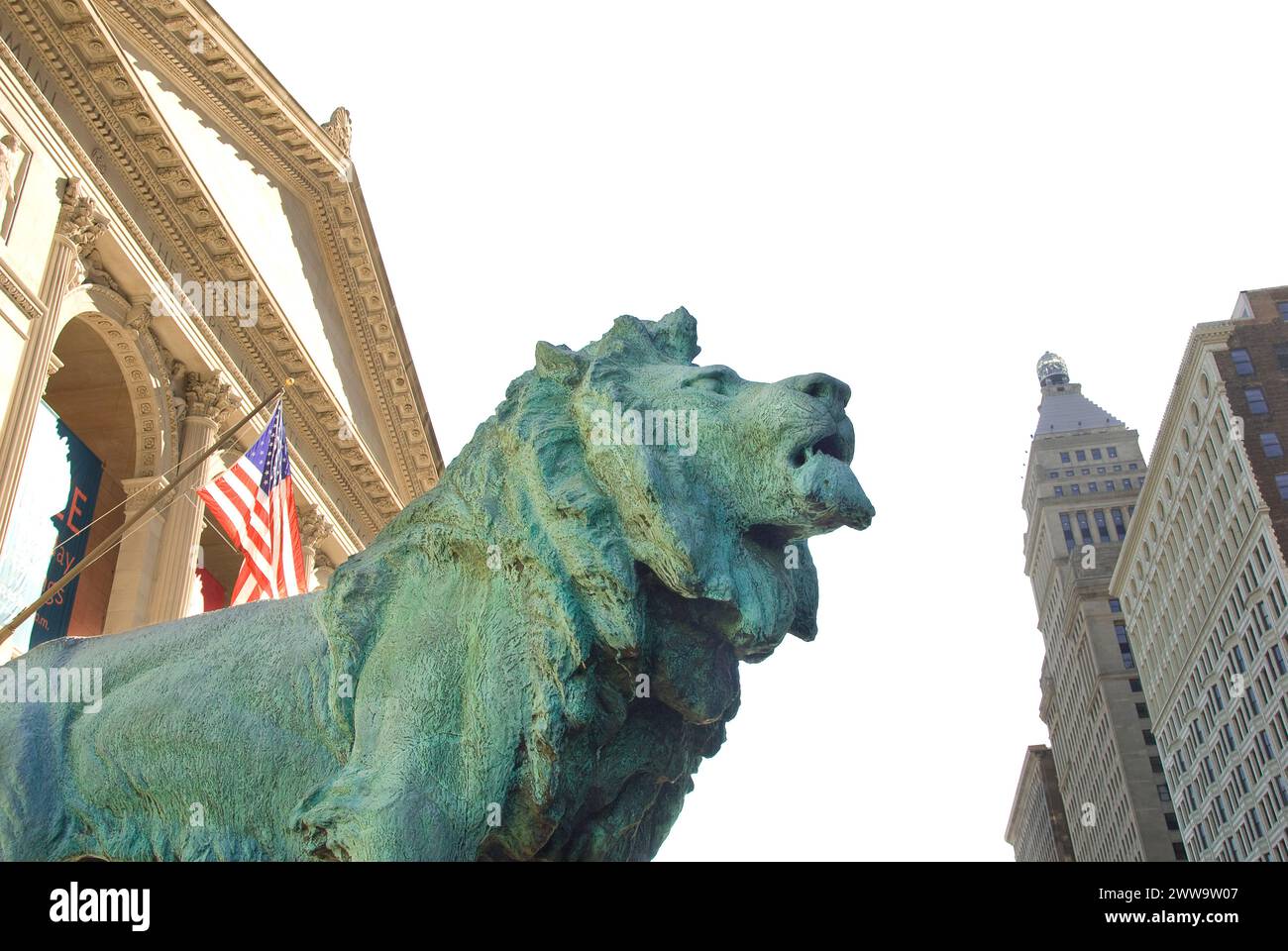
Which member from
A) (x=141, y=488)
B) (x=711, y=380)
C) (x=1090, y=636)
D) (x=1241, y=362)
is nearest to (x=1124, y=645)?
(x=1090, y=636)

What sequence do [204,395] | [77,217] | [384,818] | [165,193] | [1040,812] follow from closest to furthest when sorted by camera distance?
[384,818] < [77,217] < [165,193] < [204,395] < [1040,812]

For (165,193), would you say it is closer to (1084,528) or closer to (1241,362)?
(1241,362)

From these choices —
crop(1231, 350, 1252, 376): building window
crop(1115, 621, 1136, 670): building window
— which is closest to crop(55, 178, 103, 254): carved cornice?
crop(1231, 350, 1252, 376): building window

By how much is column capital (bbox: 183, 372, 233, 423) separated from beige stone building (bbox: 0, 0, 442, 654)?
3cm

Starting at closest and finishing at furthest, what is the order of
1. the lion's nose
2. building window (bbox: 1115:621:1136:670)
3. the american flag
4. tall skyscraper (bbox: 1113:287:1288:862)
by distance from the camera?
the lion's nose, the american flag, tall skyscraper (bbox: 1113:287:1288:862), building window (bbox: 1115:621:1136:670)

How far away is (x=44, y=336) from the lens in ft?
52.2

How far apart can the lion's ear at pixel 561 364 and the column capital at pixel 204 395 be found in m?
19.8

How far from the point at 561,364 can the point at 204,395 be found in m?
19.9

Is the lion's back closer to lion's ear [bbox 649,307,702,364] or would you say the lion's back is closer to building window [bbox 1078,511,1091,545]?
lion's ear [bbox 649,307,702,364]

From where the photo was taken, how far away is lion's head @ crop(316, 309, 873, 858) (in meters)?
2.67
